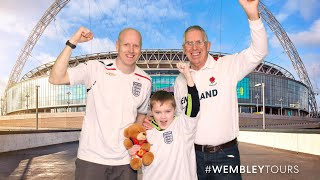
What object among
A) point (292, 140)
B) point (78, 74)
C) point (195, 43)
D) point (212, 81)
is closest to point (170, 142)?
point (212, 81)

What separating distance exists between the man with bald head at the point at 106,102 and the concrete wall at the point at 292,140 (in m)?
13.5

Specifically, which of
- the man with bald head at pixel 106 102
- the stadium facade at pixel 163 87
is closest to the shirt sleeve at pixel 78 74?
the man with bald head at pixel 106 102

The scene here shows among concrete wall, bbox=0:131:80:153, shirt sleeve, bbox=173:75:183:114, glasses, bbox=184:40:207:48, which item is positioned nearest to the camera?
glasses, bbox=184:40:207:48

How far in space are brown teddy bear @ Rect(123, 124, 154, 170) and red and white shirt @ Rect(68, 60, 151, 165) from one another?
88 millimetres

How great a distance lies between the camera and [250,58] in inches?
141

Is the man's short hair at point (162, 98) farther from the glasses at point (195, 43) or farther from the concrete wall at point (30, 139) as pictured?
the concrete wall at point (30, 139)

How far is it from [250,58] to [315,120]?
105842mm

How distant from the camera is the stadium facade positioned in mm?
84062

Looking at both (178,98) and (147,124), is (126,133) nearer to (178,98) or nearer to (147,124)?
(147,124)

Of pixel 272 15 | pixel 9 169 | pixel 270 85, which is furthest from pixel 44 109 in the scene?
pixel 9 169

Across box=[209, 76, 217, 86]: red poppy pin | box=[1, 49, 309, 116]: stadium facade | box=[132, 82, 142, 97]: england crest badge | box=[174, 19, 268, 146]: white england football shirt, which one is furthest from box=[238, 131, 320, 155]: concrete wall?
box=[1, 49, 309, 116]: stadium facade

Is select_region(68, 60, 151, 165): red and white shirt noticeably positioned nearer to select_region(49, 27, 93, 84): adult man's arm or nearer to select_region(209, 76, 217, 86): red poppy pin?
select_region(49, 27, 93, 84): adult man's arm

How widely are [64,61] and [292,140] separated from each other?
16.9 m

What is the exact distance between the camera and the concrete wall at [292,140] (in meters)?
14.9
